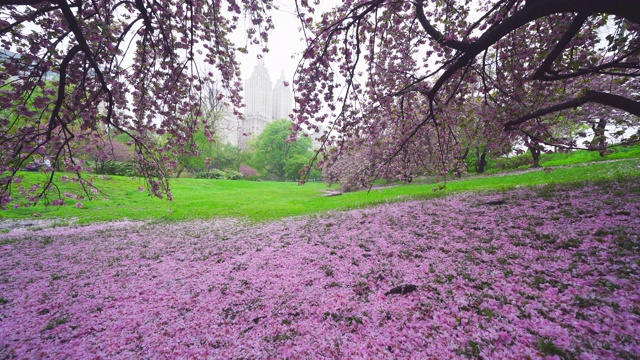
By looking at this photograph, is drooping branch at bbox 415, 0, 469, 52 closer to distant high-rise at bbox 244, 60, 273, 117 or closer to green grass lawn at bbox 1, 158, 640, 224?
green grass lawn at bbox 1, 158, 640, 224

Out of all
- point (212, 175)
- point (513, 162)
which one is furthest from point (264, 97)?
point (513, 162)

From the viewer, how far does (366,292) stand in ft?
15.1

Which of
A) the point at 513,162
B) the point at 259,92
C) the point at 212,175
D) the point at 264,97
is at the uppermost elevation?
the point at 259,92

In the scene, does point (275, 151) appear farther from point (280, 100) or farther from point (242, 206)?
point (280, 100)

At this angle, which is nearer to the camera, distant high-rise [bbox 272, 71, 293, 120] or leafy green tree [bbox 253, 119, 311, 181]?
leafy green tree [bbox 253, 119, 311, 181]

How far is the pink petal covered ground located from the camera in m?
3.22

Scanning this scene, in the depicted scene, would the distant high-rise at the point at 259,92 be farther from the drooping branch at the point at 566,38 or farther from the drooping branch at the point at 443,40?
the drooping branch at the point at 566,38

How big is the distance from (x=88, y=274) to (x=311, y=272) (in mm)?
6559

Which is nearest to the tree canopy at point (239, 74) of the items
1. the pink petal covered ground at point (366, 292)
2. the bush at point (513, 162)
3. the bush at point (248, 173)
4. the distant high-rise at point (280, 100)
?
the pink petal covered ground at point (366, 292)

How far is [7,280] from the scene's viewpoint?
625 cm

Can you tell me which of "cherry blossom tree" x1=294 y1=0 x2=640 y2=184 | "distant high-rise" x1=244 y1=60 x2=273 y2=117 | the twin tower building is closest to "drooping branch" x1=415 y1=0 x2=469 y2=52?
"cherry blossom tree" x1=294 y1=0 x2=640 y2=184

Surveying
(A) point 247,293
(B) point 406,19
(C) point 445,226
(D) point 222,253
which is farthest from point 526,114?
(D) point 222,253

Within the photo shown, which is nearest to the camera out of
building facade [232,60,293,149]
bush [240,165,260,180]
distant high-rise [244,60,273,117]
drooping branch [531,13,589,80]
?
drooping branch [531,13,589,80]

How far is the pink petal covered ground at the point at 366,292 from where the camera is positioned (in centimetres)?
322
